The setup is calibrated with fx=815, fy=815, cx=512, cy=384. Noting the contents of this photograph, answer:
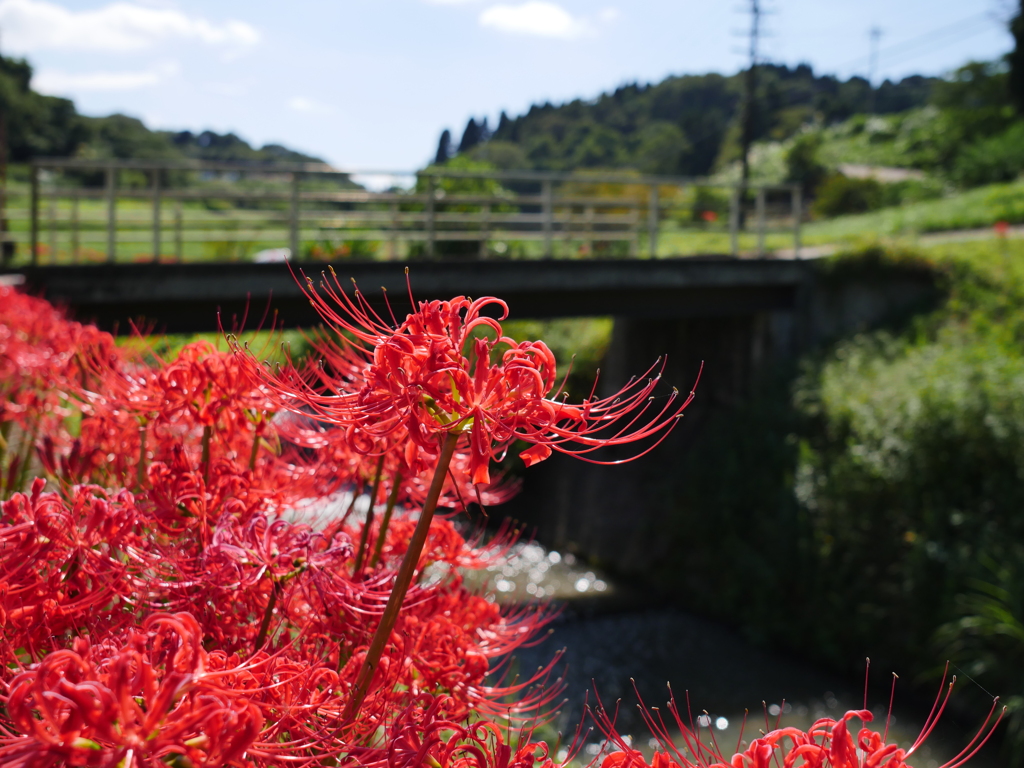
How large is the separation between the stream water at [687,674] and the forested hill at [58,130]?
1620 inches

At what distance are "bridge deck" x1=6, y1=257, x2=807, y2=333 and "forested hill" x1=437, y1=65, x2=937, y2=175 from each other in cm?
2581

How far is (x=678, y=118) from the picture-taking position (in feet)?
156

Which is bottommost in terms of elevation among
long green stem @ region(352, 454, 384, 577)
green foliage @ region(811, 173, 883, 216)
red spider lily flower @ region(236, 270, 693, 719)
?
long green stem @ region(352, 454, 384, 577)

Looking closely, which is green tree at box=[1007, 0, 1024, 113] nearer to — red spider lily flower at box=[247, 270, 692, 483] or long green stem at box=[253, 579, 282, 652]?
red spider lily flower at box=[247, 270, 692, 483]

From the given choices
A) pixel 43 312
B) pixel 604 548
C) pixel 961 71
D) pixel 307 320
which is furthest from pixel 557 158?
pixel 43 312

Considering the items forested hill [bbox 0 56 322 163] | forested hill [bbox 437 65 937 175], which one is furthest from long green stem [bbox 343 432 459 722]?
forested hill [bbox 0 56 322 163]

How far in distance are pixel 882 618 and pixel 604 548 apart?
509cm

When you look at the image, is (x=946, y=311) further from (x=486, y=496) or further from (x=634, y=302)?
(x=486, y=496)

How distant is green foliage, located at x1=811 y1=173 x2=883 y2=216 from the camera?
30141mm

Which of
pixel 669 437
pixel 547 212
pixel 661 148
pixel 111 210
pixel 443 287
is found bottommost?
pixel 669 437

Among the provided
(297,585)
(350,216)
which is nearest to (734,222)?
(350,216)

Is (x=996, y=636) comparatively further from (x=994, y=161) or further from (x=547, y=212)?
(x=994, y=161)

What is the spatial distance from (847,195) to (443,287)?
25.7m

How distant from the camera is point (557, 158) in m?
40.2
